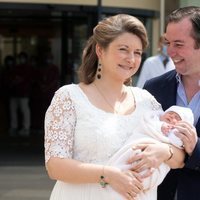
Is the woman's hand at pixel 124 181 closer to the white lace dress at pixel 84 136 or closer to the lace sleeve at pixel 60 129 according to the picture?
the white lace dress at pixel 84 136

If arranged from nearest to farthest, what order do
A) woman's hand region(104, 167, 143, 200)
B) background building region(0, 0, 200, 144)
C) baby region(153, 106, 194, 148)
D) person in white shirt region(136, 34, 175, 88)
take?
woman's hand region(104, 167, 143, 200)
baby region(153, 106, 194, 148)
person in white shirt region(136, 34, 175, 88)
background building region(0, 0, 200, 144)

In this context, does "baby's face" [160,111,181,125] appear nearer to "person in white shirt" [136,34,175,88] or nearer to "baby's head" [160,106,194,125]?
"baby's head" [160,106,194,125]

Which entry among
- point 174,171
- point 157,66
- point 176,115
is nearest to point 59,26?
point 157,66

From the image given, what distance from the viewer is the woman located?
106 inches

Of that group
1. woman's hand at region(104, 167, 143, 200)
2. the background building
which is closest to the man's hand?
woman's hand at region(104, 167, 143, 200)

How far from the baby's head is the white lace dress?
0.50ft

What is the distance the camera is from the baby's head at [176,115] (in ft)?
9.33

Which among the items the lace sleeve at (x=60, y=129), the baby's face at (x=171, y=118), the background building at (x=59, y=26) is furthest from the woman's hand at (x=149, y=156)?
the background building at (x=59, y=26)

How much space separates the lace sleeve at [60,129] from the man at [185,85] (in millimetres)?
589

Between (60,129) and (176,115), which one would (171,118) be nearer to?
(176,115)

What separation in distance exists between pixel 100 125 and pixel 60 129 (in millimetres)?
185

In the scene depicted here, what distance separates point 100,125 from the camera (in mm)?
2779

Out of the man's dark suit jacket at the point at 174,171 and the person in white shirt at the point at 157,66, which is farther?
the person in white shirt at the point at 157,66

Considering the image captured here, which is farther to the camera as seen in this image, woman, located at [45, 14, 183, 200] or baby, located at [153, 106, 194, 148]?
baby, located at [153, 106, 194, 148]
